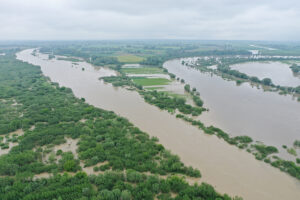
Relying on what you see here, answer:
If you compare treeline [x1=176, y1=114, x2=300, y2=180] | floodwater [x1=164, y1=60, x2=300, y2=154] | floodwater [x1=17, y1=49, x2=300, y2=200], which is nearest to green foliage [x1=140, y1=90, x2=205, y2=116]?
floodwater [x1=17, y1=49, x2=300, y2=200]

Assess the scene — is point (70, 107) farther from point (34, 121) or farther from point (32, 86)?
point (32, 86)

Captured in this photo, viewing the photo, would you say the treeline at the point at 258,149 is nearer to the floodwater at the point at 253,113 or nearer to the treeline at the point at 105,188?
the floodwater at the point at 253,113

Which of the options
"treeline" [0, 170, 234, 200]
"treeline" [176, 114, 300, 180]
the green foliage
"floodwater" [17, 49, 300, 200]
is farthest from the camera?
the green foliage

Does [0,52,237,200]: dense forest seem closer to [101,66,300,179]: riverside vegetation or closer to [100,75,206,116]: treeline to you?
[101,66,300,179]: riverside vegetation

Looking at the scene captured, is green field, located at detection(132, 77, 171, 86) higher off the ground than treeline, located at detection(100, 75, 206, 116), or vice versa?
green field, located at detection(132, 77, 171, 86)

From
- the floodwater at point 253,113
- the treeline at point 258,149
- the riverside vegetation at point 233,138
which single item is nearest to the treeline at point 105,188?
the treeline at point 258,149

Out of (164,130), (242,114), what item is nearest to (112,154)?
(164,130)
